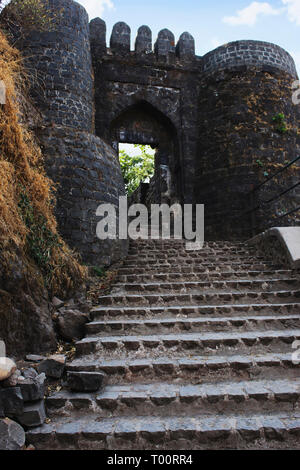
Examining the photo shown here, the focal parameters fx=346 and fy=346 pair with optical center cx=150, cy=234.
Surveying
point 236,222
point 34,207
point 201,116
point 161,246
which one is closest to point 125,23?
point 201,116

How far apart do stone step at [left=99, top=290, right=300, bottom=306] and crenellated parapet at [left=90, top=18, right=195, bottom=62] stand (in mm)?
7762

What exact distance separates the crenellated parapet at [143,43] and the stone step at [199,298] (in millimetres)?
7762

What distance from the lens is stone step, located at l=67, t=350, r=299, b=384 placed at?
108 inches

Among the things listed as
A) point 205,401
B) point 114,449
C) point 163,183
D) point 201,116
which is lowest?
point 114,449

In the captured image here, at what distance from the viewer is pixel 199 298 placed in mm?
4020

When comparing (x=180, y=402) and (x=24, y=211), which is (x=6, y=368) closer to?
(x=180, y=402)

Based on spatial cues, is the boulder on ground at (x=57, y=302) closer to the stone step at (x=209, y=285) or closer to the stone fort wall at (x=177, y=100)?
the stone step at (x=209, y=285)

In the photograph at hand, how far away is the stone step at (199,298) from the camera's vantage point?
158 inches

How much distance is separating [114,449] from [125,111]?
8.86m

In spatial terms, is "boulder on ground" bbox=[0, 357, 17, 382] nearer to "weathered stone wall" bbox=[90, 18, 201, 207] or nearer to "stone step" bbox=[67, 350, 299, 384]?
"stone step" bbox=[67, 350, 299, 384]

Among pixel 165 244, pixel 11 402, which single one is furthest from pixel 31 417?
pixel 165 244

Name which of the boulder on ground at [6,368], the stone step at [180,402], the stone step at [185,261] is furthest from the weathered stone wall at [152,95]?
the boulder on ground at [6,368]
